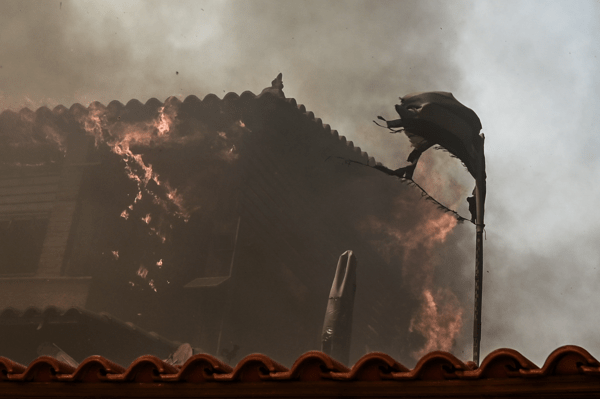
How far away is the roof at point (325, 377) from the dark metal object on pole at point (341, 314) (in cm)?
362

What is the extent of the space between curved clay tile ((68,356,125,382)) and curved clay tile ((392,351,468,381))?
Answer: 1.48 meters

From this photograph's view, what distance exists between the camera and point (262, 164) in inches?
389

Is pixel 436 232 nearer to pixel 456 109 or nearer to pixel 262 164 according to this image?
pixel 262 164

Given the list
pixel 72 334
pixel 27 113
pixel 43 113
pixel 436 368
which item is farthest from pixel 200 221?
pixel 436 368

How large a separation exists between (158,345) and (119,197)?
3.87 metres

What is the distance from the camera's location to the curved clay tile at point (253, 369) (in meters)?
2.57

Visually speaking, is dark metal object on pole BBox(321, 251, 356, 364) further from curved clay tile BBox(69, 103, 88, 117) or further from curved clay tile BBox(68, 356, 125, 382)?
curved clay tile BBox(69, 103, 88, 117)

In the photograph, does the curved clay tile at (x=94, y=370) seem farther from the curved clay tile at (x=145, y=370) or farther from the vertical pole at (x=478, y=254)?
the vertical pole at (x=478, y=254)

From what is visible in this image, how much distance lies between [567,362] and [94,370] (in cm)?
228

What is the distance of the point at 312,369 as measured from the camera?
8.27 feet

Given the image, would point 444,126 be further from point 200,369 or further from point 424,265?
point 424,265

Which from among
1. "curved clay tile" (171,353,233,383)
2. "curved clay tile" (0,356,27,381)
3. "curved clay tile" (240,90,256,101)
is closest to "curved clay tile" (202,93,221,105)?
"curved clay tile" (240,90,256,101)

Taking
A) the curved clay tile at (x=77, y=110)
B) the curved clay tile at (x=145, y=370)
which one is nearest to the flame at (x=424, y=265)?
the curved clay tile at (x=77, y=110)

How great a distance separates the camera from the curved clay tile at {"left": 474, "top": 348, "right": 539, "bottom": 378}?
2195 millimetres
